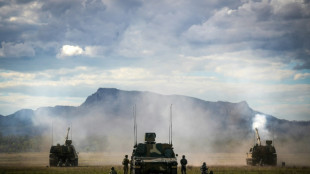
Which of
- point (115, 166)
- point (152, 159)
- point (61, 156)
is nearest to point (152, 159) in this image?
point (152, 159)

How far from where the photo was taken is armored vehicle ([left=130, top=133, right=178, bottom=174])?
93.0 feet

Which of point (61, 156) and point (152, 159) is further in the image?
point (61, 156)

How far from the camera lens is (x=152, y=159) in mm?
29453

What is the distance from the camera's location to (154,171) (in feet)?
93.1

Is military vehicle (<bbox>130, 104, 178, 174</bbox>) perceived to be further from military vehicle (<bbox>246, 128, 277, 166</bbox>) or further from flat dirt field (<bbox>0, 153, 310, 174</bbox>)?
military vehicle (<bbox>246, 128, 277, 166</bbox>)

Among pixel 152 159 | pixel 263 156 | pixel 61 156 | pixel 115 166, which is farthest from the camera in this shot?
pixel 263 156

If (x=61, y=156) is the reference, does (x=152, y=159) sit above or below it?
above

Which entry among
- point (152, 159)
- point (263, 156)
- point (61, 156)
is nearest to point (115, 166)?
point (61, 156)

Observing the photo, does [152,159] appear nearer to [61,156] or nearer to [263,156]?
[61,156]

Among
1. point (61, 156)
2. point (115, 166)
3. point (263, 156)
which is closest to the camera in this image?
point (115, 166)

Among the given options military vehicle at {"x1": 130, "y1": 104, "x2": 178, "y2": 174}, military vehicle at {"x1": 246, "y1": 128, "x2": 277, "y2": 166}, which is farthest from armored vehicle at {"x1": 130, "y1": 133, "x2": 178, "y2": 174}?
military vehicle at {"x1": 246, "y1": 128, "x2": 277, "y2": 166}

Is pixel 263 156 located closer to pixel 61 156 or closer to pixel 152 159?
pixel 61 156

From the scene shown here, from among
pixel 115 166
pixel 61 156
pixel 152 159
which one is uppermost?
pixel 152 159

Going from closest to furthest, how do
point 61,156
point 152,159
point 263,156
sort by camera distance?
point 152,159
point 61,156
point 263,156
